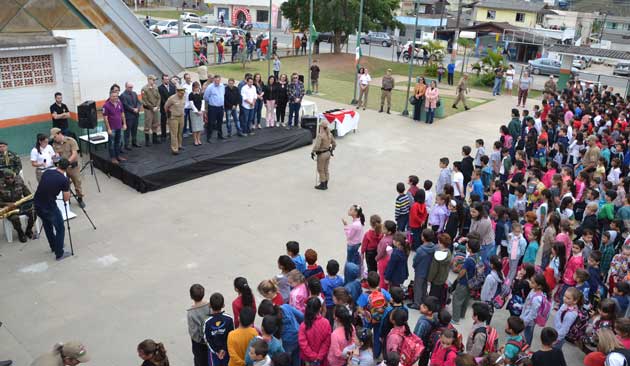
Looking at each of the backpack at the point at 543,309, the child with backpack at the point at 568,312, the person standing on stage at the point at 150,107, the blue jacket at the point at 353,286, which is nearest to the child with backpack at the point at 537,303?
the backpack at the point at 543,309

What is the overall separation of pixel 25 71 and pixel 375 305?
11.1m

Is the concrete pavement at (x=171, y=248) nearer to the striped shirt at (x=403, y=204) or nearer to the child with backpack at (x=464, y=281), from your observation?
the child with backpack at (x=464, y=281)

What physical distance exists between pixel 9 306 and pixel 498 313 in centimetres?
737

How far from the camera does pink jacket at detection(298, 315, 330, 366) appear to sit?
556cm

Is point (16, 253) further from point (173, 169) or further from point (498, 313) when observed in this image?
point (498, 313)

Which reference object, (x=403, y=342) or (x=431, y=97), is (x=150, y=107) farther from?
(x=431, y=97)

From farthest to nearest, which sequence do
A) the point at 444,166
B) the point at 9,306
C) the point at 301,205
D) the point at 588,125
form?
1. the point at 588,125
2. the point at 301,205
3. the point at 444,166
4. the point at 9,306

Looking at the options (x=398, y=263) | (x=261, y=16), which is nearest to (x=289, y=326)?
(x=398, y=263)

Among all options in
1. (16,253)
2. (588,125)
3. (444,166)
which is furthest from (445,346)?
(588,125)

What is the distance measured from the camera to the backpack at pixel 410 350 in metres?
5.56

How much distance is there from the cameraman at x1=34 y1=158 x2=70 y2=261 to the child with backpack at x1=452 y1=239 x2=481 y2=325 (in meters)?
6.42

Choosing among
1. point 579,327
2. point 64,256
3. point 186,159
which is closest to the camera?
point 579,327

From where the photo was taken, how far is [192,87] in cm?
1390

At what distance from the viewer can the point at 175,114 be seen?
12.9 metres
